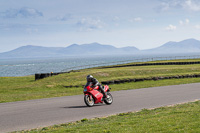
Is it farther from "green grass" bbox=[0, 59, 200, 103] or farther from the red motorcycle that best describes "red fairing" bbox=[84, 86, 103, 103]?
"green grass" bbox=[0, 59, 200, 103]

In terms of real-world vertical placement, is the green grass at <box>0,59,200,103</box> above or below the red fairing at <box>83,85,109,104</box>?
below

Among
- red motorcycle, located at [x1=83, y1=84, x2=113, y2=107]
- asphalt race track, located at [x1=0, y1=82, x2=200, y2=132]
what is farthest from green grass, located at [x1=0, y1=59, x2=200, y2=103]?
asphalt race track, located at [x1=0, y1=82, x2=200, y2=132]

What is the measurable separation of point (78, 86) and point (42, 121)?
614 inches

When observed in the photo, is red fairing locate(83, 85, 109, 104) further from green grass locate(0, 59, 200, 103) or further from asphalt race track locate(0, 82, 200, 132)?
green grass locate(0, 59, 200, 103)

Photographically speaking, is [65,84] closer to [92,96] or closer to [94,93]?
[92,96]

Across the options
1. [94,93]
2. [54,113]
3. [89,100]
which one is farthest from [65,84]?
[54,113]

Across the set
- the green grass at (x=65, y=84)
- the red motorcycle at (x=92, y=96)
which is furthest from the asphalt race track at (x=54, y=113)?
the green grass at (x=65, y=84)

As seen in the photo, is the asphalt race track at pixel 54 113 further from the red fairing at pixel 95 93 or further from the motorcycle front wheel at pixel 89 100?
the red fairing at pixel 95 93

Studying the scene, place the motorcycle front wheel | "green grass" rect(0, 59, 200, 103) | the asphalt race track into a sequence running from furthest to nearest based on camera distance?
"green grass" rect(0, 59, 200, 103)
the motorcycle front wheel
the asphalt race track

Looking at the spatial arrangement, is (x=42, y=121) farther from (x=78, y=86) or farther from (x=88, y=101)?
(x=78, y=86)

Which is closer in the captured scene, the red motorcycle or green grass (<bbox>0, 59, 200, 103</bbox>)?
the red motorcycle

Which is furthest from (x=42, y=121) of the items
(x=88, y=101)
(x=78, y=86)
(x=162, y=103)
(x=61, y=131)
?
(x=78, y=86)

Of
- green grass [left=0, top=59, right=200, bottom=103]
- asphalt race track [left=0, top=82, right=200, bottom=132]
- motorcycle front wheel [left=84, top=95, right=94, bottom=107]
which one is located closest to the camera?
asphalt race track [left=0, top=82, right=200, bottom=132]

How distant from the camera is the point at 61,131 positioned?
8.05 m
